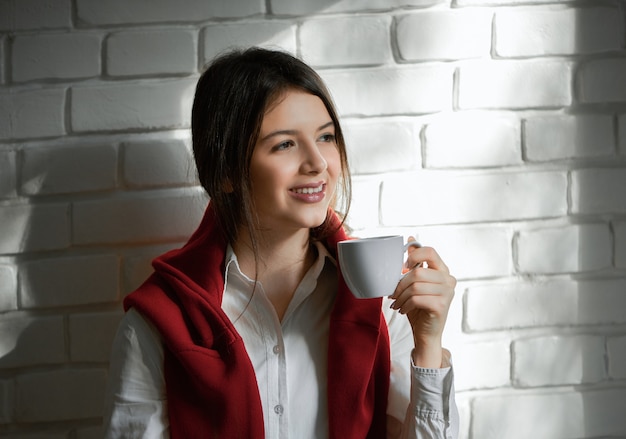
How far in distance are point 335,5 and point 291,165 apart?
43 centimetres

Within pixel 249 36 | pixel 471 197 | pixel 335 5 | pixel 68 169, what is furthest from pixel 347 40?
pixel 68 169

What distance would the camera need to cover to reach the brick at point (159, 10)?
1.32 metres

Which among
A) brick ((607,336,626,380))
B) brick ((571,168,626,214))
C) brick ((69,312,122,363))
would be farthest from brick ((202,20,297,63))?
brick ((607,336,626,380))

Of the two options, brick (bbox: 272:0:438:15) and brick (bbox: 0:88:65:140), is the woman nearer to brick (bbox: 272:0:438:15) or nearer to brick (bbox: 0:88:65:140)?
brick (bbox: 272:0:438:15)

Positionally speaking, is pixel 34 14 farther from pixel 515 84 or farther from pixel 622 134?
pixel 622 134

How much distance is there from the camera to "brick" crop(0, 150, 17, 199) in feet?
4.32

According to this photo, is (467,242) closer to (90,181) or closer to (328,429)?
(328,429)

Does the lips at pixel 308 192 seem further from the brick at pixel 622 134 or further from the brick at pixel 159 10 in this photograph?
the brick at pixel 622 134

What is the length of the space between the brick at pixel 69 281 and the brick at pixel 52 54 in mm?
382

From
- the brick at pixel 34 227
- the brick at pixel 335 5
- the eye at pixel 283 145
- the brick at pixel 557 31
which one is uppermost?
the brick at pixel 335 5

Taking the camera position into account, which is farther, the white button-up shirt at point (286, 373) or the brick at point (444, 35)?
the brick at point (444, 35)

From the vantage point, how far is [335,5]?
1.36 metres

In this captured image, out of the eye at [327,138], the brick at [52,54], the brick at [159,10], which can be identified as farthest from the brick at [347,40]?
the brick at [52,54]

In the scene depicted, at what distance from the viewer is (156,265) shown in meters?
1.20
